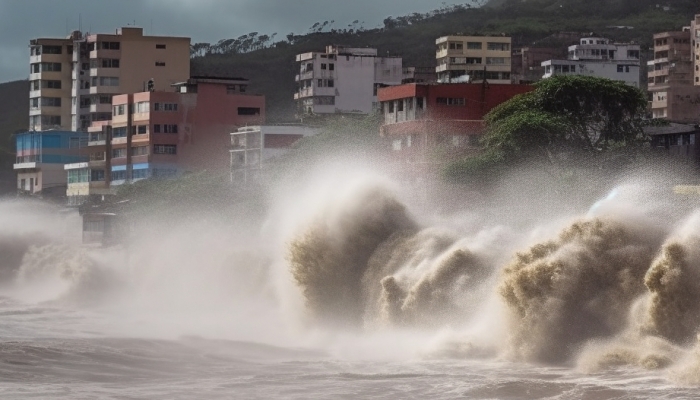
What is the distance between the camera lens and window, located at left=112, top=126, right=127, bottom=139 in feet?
367

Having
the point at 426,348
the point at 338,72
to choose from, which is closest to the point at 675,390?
the point at 426,348

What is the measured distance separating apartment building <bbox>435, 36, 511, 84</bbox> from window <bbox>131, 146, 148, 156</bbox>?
4060 centimetres

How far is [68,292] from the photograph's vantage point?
67562mm

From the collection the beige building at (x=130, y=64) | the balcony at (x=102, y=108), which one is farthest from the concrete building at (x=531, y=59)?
the balcony at (x=102, y=108)

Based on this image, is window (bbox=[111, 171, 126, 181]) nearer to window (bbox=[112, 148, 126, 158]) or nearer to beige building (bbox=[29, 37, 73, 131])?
window (bbox=[112, 148, 126, 158])

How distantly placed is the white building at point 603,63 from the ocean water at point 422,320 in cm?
9224

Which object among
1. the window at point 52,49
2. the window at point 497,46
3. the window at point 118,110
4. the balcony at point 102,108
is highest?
the window at point 497,46

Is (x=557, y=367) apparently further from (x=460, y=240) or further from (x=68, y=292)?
(x=68, y=292)

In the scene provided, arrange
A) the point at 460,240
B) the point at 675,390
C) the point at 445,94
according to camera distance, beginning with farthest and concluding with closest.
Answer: the point at 445,94
the point at 460,240
the point at 675,390

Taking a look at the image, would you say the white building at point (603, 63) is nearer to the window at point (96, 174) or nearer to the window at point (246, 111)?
the window at point (246, 111)

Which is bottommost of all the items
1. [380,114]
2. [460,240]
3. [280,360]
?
[280,360]

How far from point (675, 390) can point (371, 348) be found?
11.1 m

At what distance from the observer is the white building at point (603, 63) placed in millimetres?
141375

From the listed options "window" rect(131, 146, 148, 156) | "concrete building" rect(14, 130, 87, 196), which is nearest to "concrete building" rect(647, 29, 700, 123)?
"window" rect(131, 146, 148, 156)
